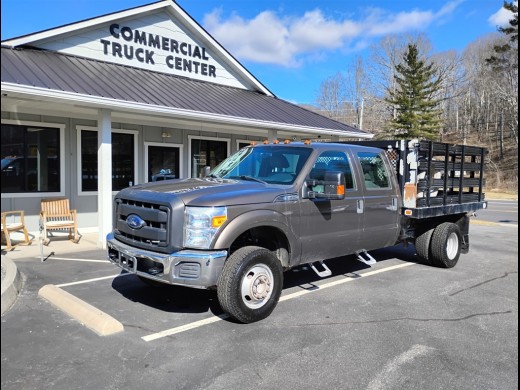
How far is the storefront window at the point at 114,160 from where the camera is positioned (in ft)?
35.3

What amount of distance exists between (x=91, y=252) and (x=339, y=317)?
5597mm

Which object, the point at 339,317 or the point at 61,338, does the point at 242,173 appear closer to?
the point at 339,317


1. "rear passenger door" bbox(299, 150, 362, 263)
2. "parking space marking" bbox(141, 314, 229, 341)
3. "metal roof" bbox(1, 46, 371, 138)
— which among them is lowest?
"parking space marking" bbox(141, 314, 229, 341)

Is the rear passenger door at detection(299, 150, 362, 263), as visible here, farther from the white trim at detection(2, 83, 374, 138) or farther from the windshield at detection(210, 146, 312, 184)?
the white trim at detection(2, 83, 374, 138)

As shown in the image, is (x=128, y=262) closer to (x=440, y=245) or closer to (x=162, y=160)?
(x=440, y=245)

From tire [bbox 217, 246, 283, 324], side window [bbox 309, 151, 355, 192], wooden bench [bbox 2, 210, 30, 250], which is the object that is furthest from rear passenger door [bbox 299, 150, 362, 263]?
wooden bench [bbox 2, 210, 30, 250]

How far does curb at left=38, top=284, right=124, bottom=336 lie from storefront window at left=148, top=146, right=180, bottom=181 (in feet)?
22.6

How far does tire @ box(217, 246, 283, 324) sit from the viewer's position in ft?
14.3

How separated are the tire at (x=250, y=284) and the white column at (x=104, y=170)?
204 inches

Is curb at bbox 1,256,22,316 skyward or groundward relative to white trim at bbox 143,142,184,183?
groundward

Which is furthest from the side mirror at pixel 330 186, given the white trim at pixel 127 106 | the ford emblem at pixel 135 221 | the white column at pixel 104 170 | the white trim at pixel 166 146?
the white trim at pixel 166 146

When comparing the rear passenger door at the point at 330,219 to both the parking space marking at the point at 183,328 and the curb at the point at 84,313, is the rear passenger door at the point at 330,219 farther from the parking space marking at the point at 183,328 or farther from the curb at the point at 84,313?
the curb at the point at 84,313

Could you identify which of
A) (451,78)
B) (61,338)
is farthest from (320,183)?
(451,78)

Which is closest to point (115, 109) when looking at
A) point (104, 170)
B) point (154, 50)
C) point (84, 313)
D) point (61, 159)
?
point (104, 170)
